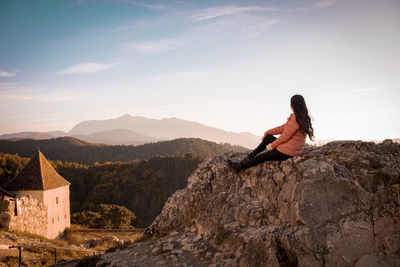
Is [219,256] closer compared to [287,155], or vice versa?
[219,256]

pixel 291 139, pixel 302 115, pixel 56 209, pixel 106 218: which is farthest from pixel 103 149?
pixel 302 115

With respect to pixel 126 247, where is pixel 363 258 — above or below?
above

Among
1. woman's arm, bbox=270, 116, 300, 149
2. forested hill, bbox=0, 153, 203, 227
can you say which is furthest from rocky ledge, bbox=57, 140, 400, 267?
forested hill, bbox=0, 153, 203, 227

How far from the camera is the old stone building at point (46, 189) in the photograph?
27.0 meters

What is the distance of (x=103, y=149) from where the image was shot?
4483 inches

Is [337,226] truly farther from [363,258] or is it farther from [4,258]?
[4,258]

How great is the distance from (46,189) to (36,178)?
1645 mm

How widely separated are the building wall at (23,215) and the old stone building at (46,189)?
313cm

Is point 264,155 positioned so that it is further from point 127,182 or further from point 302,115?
point 127,182

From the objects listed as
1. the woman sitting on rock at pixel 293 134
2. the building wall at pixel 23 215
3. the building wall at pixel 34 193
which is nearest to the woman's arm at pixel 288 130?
the woman sitting on rock at pixel 293 134

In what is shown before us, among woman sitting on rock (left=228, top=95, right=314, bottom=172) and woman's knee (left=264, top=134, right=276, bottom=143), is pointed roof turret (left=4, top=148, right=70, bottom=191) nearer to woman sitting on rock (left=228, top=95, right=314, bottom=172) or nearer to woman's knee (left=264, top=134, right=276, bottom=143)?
woman's knee (left=264, top=134, right=276, bottom=143)

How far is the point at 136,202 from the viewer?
5888 centimetres

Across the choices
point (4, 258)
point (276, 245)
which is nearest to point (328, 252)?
point (276, 245)

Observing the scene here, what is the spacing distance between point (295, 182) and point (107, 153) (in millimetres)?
112551
